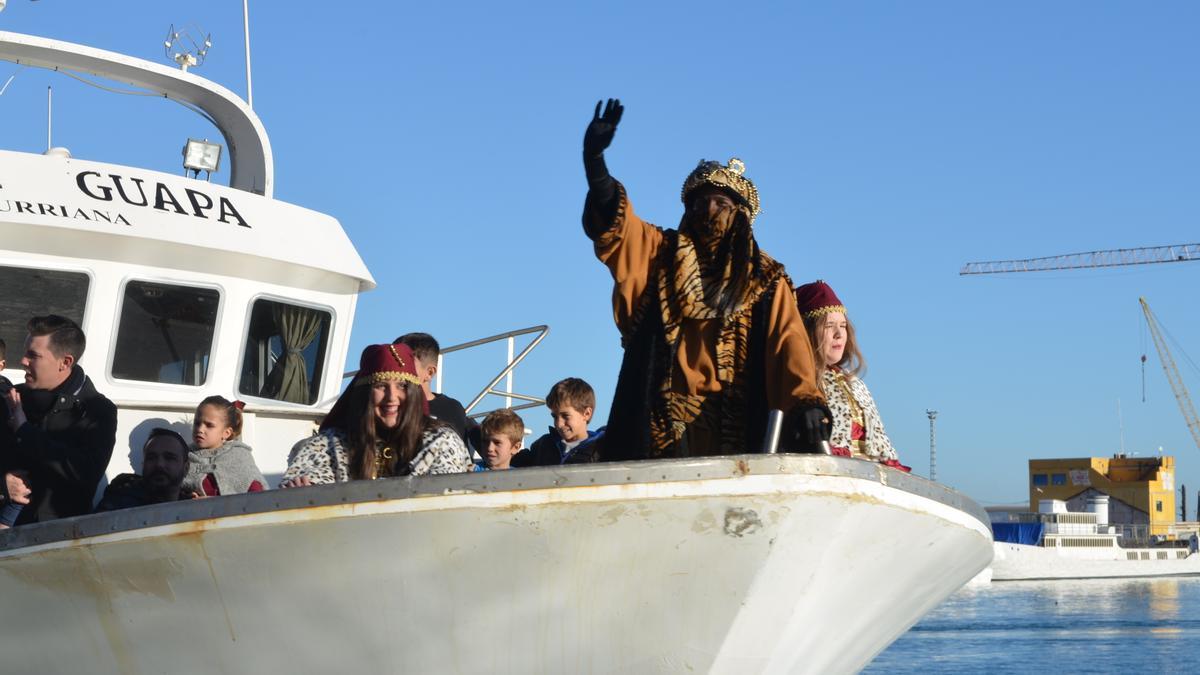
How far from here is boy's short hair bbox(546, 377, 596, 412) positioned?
22.9 feet

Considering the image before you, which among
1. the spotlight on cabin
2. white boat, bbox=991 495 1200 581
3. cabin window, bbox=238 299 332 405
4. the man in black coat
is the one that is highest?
the spotlight on cabin

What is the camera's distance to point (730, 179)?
5.02 m

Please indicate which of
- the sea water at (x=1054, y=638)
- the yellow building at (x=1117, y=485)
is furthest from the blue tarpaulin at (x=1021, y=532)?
the sea water at (x=1054, y=638)

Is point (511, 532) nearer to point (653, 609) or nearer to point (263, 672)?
point (653, 609)

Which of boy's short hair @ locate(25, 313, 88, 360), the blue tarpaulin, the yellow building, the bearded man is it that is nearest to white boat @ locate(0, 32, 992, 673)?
the bearded man

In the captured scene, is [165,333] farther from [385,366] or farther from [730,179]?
[730,179]

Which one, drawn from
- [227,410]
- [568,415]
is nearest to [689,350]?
[568,415]

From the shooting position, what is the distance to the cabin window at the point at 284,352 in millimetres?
8039

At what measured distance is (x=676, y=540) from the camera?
4637 millimetres

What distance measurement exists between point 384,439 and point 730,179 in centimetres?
158

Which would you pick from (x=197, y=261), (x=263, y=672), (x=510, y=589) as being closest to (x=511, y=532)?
(x=510, y=589)

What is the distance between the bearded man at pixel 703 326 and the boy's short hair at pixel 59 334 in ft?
7.88

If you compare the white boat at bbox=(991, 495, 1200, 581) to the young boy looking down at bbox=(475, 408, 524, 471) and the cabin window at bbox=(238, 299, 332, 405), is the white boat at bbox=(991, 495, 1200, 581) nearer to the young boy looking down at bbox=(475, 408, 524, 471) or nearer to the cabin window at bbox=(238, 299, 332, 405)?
the cabin window at bbox=(238, 299, 332, 405)

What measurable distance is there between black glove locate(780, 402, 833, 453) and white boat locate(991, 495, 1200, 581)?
2157 inches
